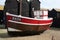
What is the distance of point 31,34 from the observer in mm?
18469

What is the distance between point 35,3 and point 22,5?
62.6 inches

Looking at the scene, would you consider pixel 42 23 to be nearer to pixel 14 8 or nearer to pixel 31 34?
pixel 31 34

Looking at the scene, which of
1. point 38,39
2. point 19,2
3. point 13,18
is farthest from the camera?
point 19,2

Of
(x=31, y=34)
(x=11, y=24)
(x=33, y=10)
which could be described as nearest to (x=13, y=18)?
(x=11, y=24)

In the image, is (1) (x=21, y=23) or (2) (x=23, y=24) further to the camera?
(2) (x=23, y=24)

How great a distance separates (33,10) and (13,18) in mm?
3575

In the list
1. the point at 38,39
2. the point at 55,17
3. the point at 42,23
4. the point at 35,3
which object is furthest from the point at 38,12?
the point at 55,17

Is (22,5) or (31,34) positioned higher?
(22,5)

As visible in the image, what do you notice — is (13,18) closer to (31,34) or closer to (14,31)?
(14,31)

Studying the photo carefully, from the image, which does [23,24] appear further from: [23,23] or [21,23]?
[21,23]

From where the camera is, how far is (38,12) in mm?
19094

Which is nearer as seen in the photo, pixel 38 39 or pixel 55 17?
pixel 38 39

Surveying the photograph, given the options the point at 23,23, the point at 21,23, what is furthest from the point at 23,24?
the point at 21,23

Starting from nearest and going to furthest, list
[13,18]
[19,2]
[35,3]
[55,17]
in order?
[13,18] < [19,2] < [35,3] < [55,17]
